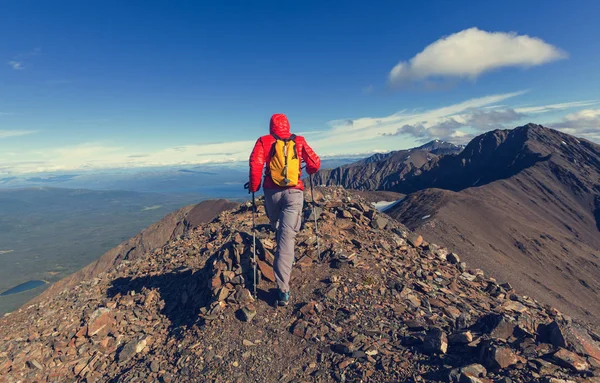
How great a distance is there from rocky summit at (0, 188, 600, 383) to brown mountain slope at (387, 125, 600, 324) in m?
32.4

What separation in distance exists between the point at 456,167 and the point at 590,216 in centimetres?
5919

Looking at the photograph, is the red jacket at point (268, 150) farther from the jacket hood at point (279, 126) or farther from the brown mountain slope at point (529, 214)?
the brown mountain slope at point (529, 214)

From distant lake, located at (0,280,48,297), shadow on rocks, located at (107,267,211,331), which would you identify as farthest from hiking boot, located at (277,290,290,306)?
distant lake, located at (0,280,48,297)

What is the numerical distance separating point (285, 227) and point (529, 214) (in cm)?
8811

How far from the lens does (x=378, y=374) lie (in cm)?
560

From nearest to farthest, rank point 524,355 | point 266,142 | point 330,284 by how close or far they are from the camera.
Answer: point 524,355 → point 266,142 → point 330,284

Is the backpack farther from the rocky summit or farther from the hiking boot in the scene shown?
the rocky summit

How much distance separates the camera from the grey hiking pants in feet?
25.9

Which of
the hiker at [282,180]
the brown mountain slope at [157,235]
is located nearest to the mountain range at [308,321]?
the hiker at [282,180]

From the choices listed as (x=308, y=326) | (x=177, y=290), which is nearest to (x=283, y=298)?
(x=308, y=326)

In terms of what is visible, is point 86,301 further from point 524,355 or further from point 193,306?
point 524,355

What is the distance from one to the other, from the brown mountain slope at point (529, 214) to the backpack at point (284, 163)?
121 ft

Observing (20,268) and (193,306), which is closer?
(193,306)

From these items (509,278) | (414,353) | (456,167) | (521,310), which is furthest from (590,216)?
(414,353)
